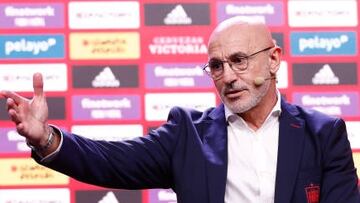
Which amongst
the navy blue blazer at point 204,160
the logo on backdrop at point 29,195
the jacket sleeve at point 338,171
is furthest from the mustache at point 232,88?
the logo on backdrop at point 29,195

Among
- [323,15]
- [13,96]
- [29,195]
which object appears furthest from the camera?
[323,15]

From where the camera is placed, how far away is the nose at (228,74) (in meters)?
1.84

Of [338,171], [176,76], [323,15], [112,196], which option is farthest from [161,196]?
[338,171]

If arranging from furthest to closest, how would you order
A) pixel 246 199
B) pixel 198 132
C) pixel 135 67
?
pixel 135 67 < pixel 198 132 < pixel 246 199

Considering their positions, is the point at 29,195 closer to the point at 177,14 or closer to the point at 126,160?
the point at 177,14

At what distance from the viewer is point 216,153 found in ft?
5.98

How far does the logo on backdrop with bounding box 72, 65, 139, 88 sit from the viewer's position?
9.62 ft

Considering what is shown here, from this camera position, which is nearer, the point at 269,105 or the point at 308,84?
the point at 269,105

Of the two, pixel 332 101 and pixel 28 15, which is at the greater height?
pixel 28 15

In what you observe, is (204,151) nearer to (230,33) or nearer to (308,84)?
(230,33)

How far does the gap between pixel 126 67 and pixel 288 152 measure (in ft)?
4.28

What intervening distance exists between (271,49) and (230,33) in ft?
0.47

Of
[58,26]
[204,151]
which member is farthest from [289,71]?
[204,151]

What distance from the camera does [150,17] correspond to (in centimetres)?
298
